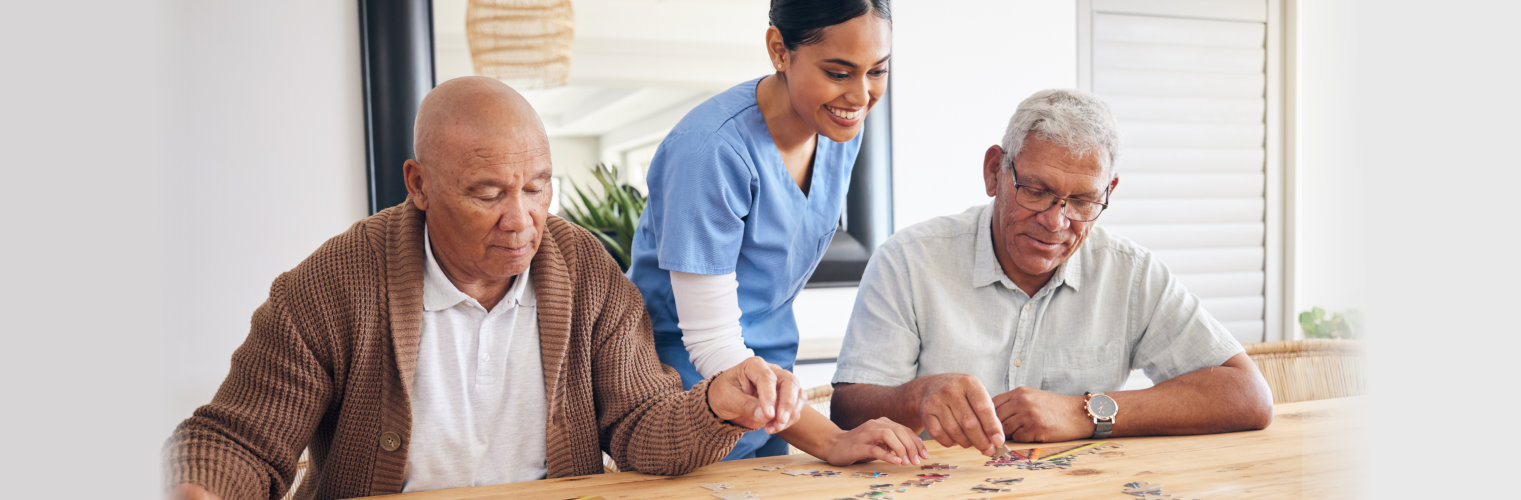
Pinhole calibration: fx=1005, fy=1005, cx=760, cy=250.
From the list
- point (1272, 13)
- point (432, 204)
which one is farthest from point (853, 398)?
point (1272, 13)

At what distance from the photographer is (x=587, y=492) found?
1482mm

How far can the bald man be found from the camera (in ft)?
4.99

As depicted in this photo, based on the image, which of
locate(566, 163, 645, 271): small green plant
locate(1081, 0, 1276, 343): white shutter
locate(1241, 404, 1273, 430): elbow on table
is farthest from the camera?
locate(1081, 0, 1276, 343): white shutter

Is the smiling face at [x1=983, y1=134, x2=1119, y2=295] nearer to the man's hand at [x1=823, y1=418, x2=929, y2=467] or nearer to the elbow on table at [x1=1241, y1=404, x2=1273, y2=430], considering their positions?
the elbow on table at [x1=1241, y1=404, x2=1273, y2=430]

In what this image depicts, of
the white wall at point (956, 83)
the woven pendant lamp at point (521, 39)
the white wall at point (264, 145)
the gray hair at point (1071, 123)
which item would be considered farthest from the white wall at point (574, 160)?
the gray hair at point (1071, 123)

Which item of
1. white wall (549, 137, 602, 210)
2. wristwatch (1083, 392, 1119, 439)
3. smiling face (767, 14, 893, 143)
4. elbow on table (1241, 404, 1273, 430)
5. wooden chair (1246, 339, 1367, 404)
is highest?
smiling face (767, 14, 893, 143)

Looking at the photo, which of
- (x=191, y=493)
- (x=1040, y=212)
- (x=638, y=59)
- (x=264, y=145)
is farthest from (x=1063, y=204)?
(x=264, y=145)

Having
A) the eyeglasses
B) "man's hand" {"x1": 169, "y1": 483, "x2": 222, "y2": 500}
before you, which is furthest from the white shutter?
"man's hand" {"x1": 169, "y1": 483, "x2": 222, "y2": 500}

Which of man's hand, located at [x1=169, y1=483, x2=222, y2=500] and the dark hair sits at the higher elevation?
the dark hair

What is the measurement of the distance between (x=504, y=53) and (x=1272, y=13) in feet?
11.2

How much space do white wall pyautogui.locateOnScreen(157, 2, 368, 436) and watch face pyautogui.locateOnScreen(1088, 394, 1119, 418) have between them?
236 cm

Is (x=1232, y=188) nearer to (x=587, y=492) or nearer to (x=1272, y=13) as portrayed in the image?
(x=1272, y=13)

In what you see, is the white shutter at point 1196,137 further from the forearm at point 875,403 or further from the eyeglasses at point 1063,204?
the forearm at point 875,403

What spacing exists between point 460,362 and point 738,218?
556mm
